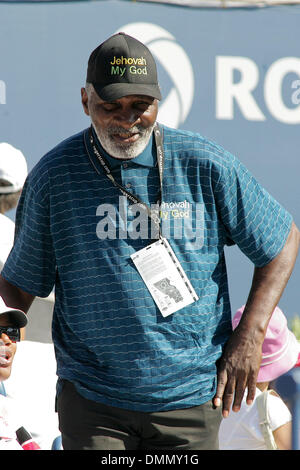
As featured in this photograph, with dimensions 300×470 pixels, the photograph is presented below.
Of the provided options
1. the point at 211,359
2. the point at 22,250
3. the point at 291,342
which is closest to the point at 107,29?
the point at 291,342

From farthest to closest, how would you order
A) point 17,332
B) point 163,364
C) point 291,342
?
1. point 291,342
2. point 17,332
3. point 163,364

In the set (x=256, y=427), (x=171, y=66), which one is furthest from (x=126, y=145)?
(x=171, y=66)

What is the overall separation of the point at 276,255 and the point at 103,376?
630 millimetres

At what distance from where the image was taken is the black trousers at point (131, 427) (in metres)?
2.19

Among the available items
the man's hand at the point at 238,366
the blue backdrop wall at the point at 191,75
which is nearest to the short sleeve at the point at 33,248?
the man's hand at the point at 238,366

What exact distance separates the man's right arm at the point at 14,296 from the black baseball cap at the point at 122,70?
666 millimetres

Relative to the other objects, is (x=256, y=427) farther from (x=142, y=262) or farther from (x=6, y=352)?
(x=142, y=262)

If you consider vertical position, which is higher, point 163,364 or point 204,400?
point 163,364

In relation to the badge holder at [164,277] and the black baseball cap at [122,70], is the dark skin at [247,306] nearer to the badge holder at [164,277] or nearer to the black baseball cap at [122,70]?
the black baseball cap at [122,70]

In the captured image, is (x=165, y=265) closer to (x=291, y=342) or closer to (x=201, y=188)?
(x=201, y=188)

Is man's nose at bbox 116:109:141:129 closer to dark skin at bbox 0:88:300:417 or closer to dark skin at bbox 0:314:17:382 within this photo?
dark skin at bbox 0:88:300:417

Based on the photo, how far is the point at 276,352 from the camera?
348cm

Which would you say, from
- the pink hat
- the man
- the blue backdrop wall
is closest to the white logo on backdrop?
the blue backdrop wall

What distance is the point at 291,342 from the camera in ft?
11.8
